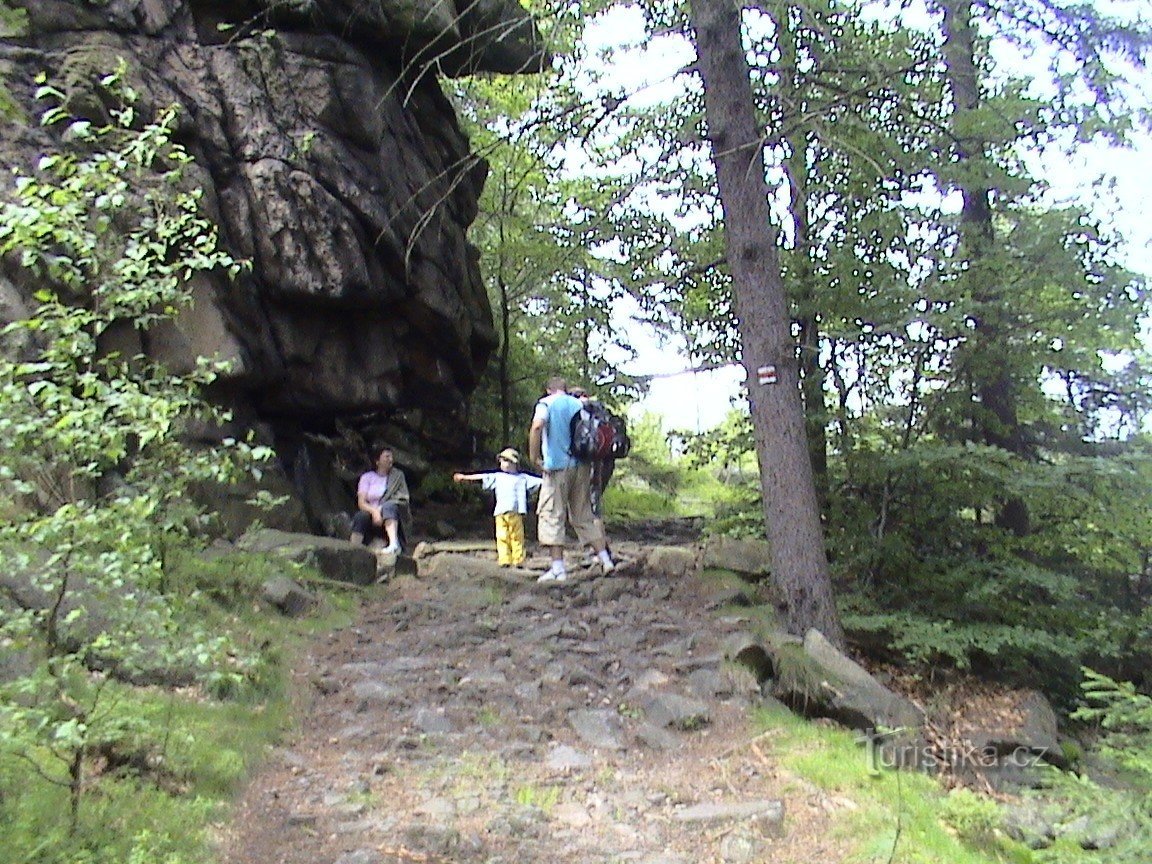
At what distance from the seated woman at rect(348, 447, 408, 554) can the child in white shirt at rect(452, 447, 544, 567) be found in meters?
1.32

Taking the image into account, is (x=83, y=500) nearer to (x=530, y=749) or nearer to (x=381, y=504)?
(x=530, y=749)

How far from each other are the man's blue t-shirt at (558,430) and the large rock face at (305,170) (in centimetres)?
232

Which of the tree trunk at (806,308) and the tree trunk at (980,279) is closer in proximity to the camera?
the tree trunk at (980,279)

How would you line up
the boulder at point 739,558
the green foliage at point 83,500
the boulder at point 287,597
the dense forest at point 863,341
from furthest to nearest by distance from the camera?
the boulder at point 739,558
the boulder at point 287,597
the dense forest at point 863,341
the green foliage at point 83,500

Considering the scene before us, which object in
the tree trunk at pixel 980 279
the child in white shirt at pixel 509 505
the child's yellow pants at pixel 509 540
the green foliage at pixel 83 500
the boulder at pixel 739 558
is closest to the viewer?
the green foliage at pixel 83 500

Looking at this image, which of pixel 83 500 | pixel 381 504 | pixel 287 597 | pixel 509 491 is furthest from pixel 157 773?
pixel 381 504

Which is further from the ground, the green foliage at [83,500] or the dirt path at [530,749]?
the green foliage at [83,500]

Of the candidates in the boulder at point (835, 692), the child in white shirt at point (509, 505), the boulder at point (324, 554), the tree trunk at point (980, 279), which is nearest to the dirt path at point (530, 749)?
the boulder at point (835, 692)

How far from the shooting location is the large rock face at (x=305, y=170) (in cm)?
1075

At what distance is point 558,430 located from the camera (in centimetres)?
1018

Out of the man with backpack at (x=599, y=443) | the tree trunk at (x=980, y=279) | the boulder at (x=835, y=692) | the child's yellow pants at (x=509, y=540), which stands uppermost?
the tree trunk at (x=980, y=279)

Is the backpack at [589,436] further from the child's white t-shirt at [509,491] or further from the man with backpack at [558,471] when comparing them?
the child's white t-shirt at [509,491]

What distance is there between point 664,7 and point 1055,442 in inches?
300

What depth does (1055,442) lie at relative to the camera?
12766mm
